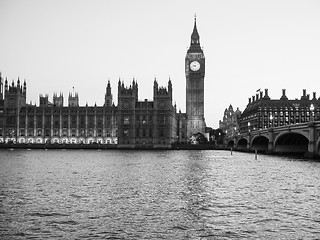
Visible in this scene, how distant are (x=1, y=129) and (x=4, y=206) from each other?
173255mm

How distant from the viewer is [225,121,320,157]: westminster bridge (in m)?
72.6

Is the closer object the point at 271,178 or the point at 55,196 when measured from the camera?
Result: the point at 55,196

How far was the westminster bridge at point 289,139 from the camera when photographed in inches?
2857

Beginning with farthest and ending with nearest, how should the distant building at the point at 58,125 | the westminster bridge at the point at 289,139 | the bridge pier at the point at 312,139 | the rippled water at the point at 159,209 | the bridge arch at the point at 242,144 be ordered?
the distant building at the point at 58,125, the bridge arch at the point at 242,144, the westminster bridge at the point at 289,139, the bridge pier at the point at 312,139, the rippled water at the point at 159,209

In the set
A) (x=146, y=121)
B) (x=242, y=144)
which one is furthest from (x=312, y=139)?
(x=146, y=121)

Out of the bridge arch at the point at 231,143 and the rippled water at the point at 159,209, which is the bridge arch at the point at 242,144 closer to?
the bridge arch at the point at 231,143

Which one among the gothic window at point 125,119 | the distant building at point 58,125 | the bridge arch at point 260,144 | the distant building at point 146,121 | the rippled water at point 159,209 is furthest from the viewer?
the distant building at point 58,125

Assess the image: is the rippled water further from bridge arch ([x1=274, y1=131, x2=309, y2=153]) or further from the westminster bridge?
bridge arch ([x1=274, y1=131, x2=309, y2=153])

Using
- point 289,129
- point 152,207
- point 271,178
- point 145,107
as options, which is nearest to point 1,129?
point 145,107

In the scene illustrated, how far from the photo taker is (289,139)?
331ft

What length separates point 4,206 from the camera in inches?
1083

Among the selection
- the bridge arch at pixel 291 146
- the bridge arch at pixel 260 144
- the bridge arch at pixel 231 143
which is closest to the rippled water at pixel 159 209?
the bridge arch at pixel 291 146

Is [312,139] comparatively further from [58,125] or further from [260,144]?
[58,125]

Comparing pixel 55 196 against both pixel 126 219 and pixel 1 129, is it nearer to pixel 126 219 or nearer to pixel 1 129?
pixel 126 219
